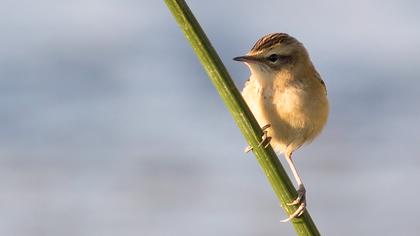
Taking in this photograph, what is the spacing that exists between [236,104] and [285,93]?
63.5 inches

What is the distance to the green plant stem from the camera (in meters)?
1.60

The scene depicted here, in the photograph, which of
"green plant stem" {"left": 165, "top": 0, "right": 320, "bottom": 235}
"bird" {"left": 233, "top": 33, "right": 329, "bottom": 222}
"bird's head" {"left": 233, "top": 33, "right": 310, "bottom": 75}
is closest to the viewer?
"green plant stem" {"left": 165, "top": 0, "right": 320, "bottom": 235}

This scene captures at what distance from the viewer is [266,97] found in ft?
10.9

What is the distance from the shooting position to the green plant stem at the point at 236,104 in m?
1.60

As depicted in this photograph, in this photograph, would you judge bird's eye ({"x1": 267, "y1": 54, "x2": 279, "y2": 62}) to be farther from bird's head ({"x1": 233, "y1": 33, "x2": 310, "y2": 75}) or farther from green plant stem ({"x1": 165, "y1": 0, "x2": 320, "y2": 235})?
green plant stem ({"x1": 165, "y1": 0, "x2": 320, "y2": 235})

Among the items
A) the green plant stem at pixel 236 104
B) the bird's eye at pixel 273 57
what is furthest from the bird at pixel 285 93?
the green plant stem at pixel 236 104

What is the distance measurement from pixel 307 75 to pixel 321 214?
8.99 meters

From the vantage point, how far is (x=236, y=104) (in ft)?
5.94

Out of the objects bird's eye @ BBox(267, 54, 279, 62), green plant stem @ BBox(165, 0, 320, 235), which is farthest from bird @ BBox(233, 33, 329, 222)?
green plant stem @ BBox(165, 0, 320, 235)

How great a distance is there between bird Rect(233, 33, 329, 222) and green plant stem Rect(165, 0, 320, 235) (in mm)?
1285

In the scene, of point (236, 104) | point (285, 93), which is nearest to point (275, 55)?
point (285, 93)

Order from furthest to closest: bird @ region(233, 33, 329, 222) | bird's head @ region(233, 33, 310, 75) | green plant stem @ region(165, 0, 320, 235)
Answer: bird's head @ region(233, 33, 310, 75), bird @ region(233, 33, 329, 222), green plant stem @ region(165, 0, 320, 235)

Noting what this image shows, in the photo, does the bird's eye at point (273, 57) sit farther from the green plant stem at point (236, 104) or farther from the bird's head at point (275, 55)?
the green plant stem at point (236, 104)

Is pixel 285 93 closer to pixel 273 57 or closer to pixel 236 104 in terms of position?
pixel 273 57
